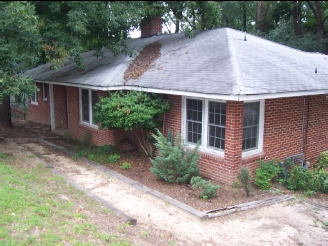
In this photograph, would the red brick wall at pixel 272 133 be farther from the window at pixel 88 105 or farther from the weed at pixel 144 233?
the weed at pixel 144 233

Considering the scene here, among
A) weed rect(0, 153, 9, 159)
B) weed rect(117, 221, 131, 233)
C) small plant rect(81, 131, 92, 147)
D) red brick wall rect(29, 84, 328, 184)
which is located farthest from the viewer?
small plant rect(81, 131, 92, 147)

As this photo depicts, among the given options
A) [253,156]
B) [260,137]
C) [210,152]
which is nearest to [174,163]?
[210,152]

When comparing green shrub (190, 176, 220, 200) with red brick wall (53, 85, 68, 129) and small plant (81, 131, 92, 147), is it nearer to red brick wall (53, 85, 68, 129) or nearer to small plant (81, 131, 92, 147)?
small plant (81, 131, 92, 147)

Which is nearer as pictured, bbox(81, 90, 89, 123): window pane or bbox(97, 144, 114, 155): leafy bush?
bbox(97, 144, 114, 155): leafy bush

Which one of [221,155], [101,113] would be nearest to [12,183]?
[101,113]

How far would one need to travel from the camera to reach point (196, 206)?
743 cm

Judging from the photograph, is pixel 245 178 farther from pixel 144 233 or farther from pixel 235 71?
pixel 144 233

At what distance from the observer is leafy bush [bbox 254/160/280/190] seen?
867 cm

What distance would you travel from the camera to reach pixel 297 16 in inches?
1012

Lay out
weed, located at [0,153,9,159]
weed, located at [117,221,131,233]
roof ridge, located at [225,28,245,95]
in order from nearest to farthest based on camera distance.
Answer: weed, located at [117,221,131,233]
roof ridge, located at [225,28,245,95]
weed, located at [0,153,9,159]

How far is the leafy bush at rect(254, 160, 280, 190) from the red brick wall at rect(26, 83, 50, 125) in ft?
41.9

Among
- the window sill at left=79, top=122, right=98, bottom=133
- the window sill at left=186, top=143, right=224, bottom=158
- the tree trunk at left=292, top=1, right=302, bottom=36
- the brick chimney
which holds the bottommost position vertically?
the window sill at left=79, top=122, right=98, bottom=133

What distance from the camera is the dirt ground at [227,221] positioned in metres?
6.12

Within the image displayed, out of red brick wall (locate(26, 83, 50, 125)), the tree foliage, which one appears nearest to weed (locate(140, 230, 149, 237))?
the tree foliage
